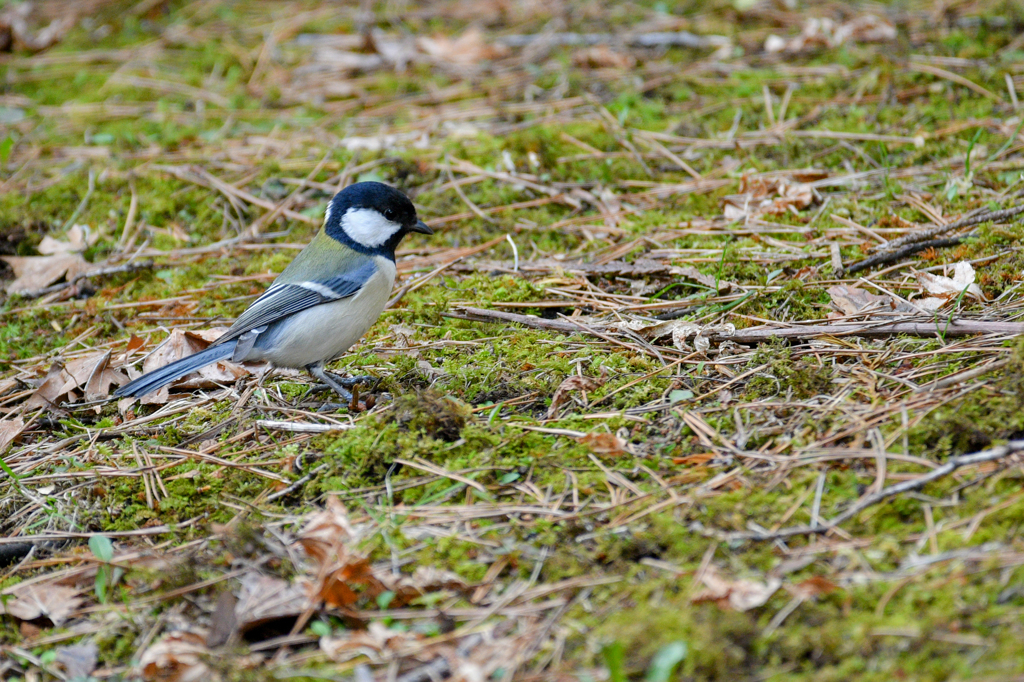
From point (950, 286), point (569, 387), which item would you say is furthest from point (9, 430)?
point (950, 286)

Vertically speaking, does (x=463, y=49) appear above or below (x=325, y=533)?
above

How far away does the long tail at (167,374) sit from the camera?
303 centimetres

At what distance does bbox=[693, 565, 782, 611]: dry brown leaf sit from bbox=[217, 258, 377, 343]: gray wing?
1936 mm

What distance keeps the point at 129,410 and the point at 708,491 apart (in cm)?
227

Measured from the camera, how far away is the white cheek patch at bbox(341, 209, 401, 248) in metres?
3.61

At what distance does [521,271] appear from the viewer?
13.2 ft

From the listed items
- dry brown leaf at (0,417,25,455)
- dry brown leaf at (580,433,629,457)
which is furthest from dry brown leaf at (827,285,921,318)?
dry brown leaf at (0,417,25,455)

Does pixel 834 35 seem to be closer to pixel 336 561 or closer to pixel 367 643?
pixel 336 561

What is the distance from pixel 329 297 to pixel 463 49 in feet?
12.1

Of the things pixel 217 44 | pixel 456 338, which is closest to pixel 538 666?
pixel 456 338

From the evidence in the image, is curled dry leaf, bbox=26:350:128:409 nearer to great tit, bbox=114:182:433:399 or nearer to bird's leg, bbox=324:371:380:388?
great tit, bbox=114:182:433:399

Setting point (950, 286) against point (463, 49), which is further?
point (463, 49)

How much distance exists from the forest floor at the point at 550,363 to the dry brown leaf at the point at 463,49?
4cm

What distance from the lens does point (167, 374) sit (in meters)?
3.07
